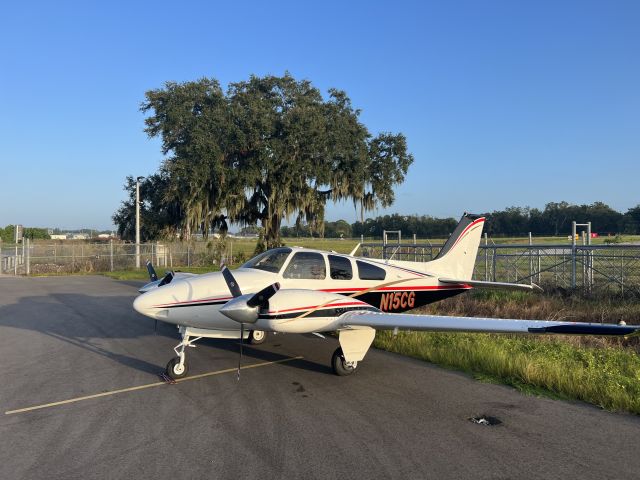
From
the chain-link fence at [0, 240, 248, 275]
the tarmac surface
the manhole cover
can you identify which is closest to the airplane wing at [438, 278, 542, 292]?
the tarmac surface

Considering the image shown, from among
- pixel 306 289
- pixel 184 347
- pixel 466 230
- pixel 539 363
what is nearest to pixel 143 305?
pixel 184 347

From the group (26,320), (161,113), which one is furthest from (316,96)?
(26,320)

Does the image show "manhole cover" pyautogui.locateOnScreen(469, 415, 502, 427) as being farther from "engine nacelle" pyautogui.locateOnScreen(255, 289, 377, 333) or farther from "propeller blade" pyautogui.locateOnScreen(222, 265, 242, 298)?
"propeller blade" pyautogui.locateOnScreen(222, 265, 242, 298)

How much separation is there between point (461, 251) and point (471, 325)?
6175mm

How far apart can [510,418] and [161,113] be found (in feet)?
100

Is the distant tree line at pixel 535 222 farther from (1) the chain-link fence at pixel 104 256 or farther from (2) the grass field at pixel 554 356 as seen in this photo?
(2) the grass field at pixel 554 356

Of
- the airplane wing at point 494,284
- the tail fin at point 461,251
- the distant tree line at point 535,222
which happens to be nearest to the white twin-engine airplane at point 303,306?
the airplane wing at point 494,284

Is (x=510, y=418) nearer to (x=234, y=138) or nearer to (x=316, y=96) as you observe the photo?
(x=234, y=138)

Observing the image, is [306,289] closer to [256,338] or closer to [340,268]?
[340,268]

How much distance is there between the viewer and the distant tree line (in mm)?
73750

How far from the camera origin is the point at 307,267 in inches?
349

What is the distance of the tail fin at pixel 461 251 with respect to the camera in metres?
12.1

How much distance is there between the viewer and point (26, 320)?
13172 mm

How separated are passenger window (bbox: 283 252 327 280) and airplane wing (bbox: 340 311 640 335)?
4.97 ft
